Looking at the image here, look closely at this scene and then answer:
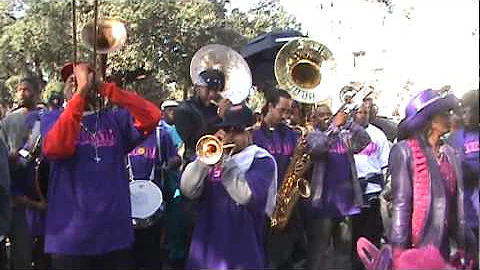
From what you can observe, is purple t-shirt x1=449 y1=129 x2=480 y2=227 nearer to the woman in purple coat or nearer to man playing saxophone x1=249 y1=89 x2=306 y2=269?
the woman in purple coat

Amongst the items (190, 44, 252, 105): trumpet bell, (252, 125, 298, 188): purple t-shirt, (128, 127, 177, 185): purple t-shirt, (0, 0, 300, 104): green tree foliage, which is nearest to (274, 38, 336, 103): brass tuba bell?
(190, 44, 252, 105): trumpet bell

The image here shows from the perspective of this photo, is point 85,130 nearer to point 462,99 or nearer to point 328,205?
point 462,99

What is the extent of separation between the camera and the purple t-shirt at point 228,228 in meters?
3.82

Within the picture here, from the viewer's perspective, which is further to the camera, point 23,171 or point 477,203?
point 23,171

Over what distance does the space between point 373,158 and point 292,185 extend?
1.05m

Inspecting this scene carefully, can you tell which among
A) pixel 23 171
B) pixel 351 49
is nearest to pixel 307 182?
pixel 23 171

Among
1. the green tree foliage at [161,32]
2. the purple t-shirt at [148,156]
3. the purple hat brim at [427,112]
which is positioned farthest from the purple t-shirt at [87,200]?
the green tree foliage at [161,32]

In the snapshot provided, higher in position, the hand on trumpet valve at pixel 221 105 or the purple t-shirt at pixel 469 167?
the hand on trumpet valve at pixel 221 105

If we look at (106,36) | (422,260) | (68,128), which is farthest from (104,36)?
(422,260)

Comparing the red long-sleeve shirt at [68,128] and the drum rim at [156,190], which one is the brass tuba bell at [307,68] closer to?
the drum rim at [156,190]

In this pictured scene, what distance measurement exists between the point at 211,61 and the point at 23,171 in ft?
7.11

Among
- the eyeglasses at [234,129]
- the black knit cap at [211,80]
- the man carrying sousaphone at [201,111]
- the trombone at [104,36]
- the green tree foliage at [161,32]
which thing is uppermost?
the green tree foliage at [161,32]

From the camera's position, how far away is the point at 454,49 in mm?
3551

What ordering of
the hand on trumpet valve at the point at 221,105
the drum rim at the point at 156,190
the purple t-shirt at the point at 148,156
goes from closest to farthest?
the drum rim at the point at 156,190, the hand on trumpet valve at the point at 221,105, the purple t-shirt at the point at 148,156
